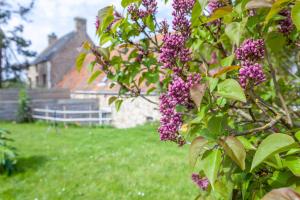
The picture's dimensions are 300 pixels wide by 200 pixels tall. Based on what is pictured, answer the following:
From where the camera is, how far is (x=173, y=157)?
7.30 metres

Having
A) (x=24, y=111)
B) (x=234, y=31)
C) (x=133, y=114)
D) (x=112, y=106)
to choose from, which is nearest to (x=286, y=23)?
(x=234, y=31)

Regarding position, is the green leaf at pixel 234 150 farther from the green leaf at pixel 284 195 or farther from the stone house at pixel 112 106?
the stone house at pixel 112 106

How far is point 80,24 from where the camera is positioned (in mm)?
31266

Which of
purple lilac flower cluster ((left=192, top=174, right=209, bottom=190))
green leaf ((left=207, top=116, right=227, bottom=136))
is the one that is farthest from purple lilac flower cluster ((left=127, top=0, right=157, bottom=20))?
purple lilac flower cluster ((left=192, top=174, right=209, bottom=190))

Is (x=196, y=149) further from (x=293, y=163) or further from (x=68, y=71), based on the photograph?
(x=68, y=71)

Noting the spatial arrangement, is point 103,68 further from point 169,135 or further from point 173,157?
point 173,157

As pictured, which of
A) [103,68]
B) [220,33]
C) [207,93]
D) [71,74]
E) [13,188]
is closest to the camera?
[207,93]

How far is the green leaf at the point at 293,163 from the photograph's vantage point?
1.14 metres

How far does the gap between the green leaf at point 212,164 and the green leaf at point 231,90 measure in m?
0.18

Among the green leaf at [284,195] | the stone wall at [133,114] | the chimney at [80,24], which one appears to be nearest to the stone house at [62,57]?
the chimney at [80,24]

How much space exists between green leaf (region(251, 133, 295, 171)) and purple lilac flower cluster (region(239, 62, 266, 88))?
0.21m

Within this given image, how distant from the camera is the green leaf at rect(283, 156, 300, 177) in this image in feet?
3.74

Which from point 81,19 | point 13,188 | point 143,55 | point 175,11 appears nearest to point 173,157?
point 13,188

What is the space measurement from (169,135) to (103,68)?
862 millimetres
